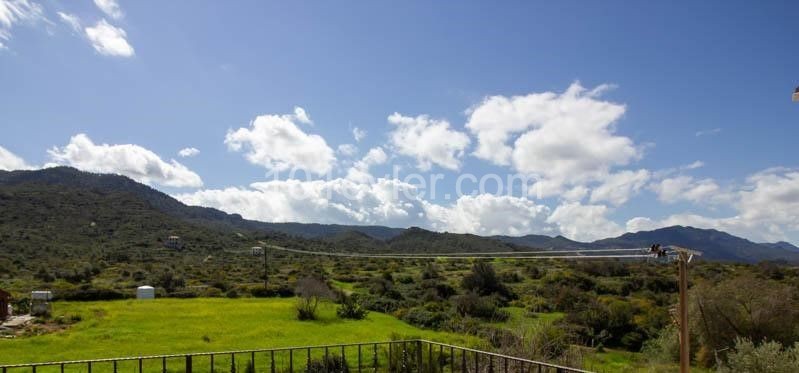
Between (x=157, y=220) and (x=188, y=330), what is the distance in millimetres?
50599

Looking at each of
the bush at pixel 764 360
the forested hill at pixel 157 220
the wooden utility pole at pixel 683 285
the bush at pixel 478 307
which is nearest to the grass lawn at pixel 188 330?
the bush at pixel 478 307

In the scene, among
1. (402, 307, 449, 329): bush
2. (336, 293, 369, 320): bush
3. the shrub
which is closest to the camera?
the shrub

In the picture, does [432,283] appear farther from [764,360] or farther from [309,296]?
[764,360]

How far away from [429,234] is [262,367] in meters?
57.8

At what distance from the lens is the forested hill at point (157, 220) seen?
57.0 meters

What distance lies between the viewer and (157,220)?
2598 inches

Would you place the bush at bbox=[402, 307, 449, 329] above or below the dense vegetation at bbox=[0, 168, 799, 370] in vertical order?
below

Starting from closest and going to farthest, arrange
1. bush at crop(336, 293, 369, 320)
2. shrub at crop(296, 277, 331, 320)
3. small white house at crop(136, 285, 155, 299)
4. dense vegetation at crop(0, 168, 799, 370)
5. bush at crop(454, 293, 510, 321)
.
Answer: dense vegetation at crop(0, 168, 799, 370)
shrub at crop(296, 277, 331, 320)
bush at crop(336, 293, 369, 320)
bush at crop(454, 293, 510, 321)
small white house at crop(136, 285, 155, 299)

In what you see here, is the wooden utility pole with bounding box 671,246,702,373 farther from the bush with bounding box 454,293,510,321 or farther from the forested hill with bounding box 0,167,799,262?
the forested hill with bounding box 0,167,799,262

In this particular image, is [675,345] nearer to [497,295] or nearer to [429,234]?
[497,295]

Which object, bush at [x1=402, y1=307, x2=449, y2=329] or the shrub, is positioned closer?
the shrub

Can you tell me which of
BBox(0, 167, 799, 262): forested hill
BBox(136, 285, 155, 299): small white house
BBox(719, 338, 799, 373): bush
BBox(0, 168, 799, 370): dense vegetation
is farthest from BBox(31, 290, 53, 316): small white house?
BBox(0, 167, 799, 262): forested hill

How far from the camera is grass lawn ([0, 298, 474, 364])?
16641mm

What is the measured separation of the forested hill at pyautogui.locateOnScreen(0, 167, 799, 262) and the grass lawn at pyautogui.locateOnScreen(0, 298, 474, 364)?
25209 millimetres
